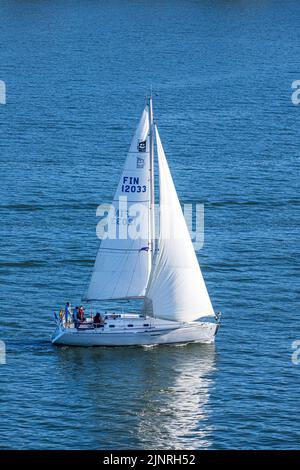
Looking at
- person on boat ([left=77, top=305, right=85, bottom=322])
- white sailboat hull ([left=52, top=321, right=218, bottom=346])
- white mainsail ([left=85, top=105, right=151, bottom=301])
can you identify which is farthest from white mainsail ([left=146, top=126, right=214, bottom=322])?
person on boat ([left=77, top=305, right=85, bottom=322])

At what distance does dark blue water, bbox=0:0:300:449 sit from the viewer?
290ft

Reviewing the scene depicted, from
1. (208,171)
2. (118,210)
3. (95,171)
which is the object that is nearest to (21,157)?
(95,171)

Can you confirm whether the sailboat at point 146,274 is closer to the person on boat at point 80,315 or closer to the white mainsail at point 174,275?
the white mainsail at point 174,275

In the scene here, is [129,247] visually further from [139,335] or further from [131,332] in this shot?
[139,335]

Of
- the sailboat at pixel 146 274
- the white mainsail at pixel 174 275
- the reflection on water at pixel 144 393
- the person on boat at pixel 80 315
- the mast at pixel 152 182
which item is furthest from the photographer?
the white mainsail at pixel 174 275

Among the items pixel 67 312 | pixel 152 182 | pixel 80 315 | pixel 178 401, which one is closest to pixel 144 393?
pixel 178 401

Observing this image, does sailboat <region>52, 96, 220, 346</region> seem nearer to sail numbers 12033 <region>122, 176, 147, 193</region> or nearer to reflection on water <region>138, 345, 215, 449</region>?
sail numbers 12033 <region>122, 176, 147, 193</region>

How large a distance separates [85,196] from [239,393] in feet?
160

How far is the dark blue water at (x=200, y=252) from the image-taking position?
8844cm

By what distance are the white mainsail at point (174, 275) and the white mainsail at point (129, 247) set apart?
1075 millimetres

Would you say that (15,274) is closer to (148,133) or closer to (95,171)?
(148,133)

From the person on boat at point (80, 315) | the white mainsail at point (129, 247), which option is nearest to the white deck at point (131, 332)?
the person on boat at point (80, 315)

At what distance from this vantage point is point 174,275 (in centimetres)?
10056

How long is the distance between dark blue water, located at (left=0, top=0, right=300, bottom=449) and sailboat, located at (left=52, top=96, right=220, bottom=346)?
55.2 inches
